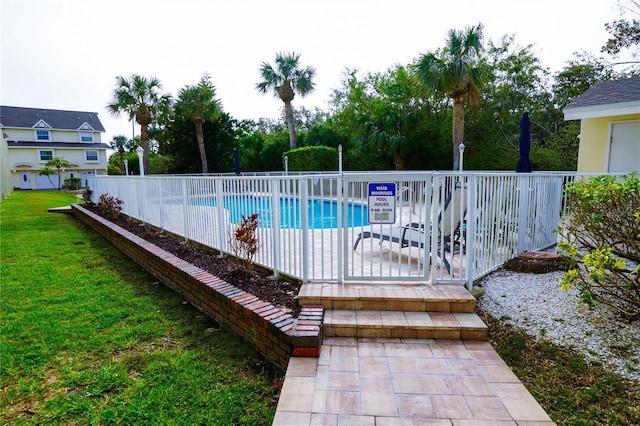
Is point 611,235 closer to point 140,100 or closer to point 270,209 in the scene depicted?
point 270,209

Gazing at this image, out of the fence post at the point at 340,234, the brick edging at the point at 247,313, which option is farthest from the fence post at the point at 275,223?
the fence post at the point at 340,234

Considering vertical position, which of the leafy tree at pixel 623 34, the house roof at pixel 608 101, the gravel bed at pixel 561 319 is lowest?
the gravel bed at pixel 561 319

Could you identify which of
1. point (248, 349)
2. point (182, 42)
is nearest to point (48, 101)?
point (182, 42)

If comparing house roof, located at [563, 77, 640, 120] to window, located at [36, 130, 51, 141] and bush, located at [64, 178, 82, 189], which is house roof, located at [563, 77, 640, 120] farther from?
window, located at [36, 130, 51, 141]

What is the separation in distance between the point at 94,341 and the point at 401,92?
18903 millimetres

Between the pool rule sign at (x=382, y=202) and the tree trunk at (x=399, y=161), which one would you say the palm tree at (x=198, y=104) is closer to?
the tree trunk at (x=399, y=161)

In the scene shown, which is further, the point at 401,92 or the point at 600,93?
the point at 401,92

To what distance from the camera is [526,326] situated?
3.27 metres

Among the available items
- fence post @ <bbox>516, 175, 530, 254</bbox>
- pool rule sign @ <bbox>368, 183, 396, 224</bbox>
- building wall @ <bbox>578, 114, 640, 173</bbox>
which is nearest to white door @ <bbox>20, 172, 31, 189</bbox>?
pool rule sign @ <bbox>368, 183, 396, 224</bbox>

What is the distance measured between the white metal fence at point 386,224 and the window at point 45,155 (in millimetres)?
37409

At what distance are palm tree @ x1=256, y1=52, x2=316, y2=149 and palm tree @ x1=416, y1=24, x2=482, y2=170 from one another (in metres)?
11.5

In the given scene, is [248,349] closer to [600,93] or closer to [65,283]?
[65,283]

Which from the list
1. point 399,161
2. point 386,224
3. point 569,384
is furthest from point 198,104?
point 569,384

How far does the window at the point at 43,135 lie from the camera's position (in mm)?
34719
